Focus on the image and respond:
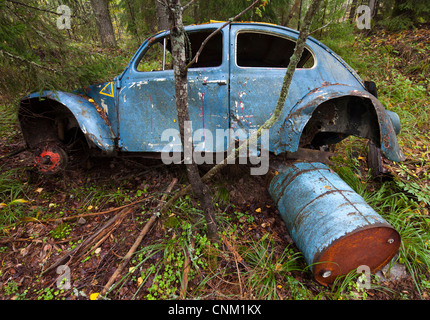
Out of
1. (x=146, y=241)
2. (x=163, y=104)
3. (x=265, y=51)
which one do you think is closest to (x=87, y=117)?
(x=163, y=104)

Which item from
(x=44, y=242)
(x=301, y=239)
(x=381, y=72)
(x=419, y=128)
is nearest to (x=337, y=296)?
(x=301, y=239)

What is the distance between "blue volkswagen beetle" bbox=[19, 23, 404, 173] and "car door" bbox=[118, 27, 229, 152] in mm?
12

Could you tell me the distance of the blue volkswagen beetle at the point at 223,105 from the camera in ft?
7.89

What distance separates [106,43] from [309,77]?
7124 mm

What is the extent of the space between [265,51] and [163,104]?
195 centimetres

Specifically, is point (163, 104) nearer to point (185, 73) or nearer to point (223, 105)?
Result: point (223, 105)

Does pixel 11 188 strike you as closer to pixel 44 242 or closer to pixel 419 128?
pixel 44 242

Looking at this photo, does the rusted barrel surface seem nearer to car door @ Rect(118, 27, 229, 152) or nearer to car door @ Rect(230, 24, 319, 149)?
car door @ Rect(230, 24, 319, 149)

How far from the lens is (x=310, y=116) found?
7.47 ft

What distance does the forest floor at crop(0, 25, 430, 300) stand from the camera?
198cm

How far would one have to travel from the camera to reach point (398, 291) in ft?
6.63

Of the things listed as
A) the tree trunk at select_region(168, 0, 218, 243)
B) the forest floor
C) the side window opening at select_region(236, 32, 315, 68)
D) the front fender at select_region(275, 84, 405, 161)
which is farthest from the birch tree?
the side window opening at select_region(236, 32, 315, 68)

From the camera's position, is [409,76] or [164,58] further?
[409,76]

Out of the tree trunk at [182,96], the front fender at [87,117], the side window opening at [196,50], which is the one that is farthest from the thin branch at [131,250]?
the side window opening at [196,50]
